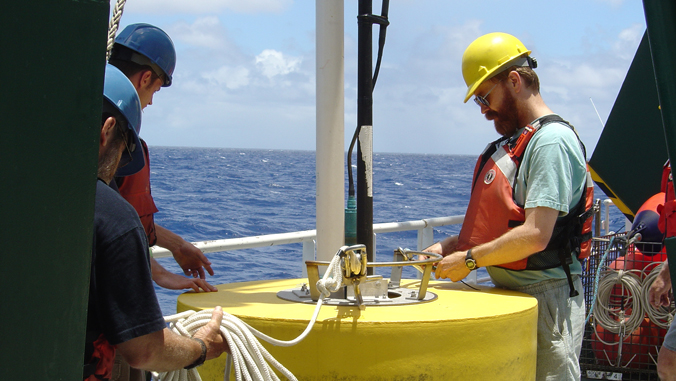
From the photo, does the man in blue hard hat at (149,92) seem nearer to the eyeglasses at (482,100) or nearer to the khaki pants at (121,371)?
the khaki pants at (121,371)

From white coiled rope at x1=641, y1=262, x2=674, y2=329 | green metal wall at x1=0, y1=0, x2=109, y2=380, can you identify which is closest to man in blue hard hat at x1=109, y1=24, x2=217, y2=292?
green metal wall at x1=0, y1=0, x2=109, y2=380

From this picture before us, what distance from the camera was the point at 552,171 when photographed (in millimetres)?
2781

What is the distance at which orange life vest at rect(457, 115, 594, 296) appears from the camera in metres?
2.98

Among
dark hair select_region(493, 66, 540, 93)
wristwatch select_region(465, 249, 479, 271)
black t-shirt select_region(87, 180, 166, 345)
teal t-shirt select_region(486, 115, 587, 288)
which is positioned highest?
dark hair select_region(493, 66, 540, 93)

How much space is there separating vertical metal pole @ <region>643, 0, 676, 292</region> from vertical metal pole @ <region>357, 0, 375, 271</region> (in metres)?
1.83

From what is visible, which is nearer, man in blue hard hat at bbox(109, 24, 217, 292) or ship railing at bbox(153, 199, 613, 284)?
man in blue hard hat at bbox(109, 24, 217, 292)

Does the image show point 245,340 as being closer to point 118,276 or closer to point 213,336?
point 213,336

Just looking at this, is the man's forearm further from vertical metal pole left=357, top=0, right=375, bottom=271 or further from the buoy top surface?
vertical metal pole left=357, top=0, right=375, bottom=271

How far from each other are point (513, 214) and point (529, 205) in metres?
0.16

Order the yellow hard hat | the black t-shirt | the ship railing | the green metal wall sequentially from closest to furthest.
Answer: the green metal wall
the black t-shirt
the yellow hard hat
the ship railing

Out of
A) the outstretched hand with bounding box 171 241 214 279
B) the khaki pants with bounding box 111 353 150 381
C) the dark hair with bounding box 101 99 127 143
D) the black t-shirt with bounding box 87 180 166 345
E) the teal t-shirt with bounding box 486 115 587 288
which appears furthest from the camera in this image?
the outstretched hand with bounding box 171 241 214 279

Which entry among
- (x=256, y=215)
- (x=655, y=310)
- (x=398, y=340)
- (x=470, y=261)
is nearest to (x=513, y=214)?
(x=470, y=261)

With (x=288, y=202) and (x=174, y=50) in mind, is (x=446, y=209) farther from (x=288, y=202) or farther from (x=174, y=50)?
(x=174, y=50)

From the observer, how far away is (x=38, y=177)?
1065 millimetres
